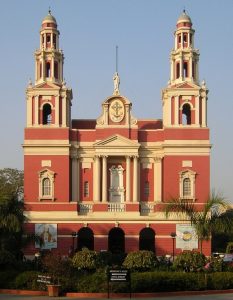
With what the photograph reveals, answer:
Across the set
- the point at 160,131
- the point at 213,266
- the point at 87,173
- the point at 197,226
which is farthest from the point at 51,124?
the point at 213,266

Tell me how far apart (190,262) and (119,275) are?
8233mm

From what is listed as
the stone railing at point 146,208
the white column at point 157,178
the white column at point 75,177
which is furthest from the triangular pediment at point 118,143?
the stone railing at point 146,208

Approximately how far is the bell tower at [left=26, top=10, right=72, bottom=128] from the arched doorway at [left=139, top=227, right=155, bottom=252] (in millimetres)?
10376

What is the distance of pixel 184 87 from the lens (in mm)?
56688

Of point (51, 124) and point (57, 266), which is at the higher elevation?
point (51, 124)

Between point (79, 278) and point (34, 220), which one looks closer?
point (79, 278)

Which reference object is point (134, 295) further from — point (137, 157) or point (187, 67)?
point (187, 67)

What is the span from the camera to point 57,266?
2991 cm

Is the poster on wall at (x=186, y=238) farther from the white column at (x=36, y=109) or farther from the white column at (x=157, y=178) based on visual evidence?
the white column at (x=36, y=109)

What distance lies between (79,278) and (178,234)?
23.7 meters

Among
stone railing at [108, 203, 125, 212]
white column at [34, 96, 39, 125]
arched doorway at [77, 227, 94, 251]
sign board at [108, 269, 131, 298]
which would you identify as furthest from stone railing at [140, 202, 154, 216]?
sign board at [108, 269, 131, 298]

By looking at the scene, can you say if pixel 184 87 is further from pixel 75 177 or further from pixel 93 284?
pixel 93 284

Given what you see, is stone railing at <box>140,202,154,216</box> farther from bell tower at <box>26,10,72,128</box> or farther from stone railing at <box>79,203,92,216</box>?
bell tower at <box>26,10,72,128</box>

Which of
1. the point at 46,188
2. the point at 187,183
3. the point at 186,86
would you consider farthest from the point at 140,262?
the point at 186,86
